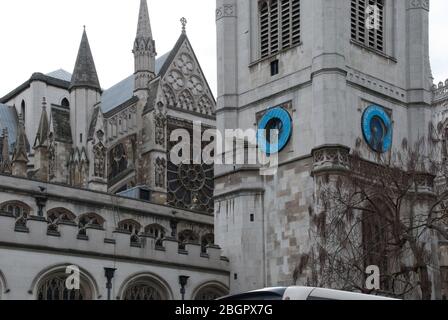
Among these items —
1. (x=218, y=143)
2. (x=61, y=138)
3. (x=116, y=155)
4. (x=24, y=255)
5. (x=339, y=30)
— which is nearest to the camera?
(x=24, y=255)

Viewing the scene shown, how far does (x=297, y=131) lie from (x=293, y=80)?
7.14 ft

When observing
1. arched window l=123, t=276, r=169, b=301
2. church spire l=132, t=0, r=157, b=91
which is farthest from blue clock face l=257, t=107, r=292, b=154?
church spire l=132, t=0, r=157, b=91

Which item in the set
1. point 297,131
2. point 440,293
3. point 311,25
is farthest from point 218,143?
point 440,293

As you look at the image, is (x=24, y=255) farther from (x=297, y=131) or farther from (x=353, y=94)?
(x=353, y=94)

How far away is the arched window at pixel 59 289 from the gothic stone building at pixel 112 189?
36 mm

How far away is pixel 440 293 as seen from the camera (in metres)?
35.1

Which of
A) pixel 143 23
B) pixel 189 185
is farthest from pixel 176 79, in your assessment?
pixel 189 185

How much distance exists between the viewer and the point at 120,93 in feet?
204

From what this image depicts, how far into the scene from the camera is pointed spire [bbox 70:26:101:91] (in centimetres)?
4688

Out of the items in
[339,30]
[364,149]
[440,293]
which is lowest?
[440,293]

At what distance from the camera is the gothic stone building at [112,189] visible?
29625 mm

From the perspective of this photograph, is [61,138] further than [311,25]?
Yes

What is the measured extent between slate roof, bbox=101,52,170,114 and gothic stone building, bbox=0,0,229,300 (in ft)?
0.60

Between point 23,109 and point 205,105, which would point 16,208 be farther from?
point 23,109
